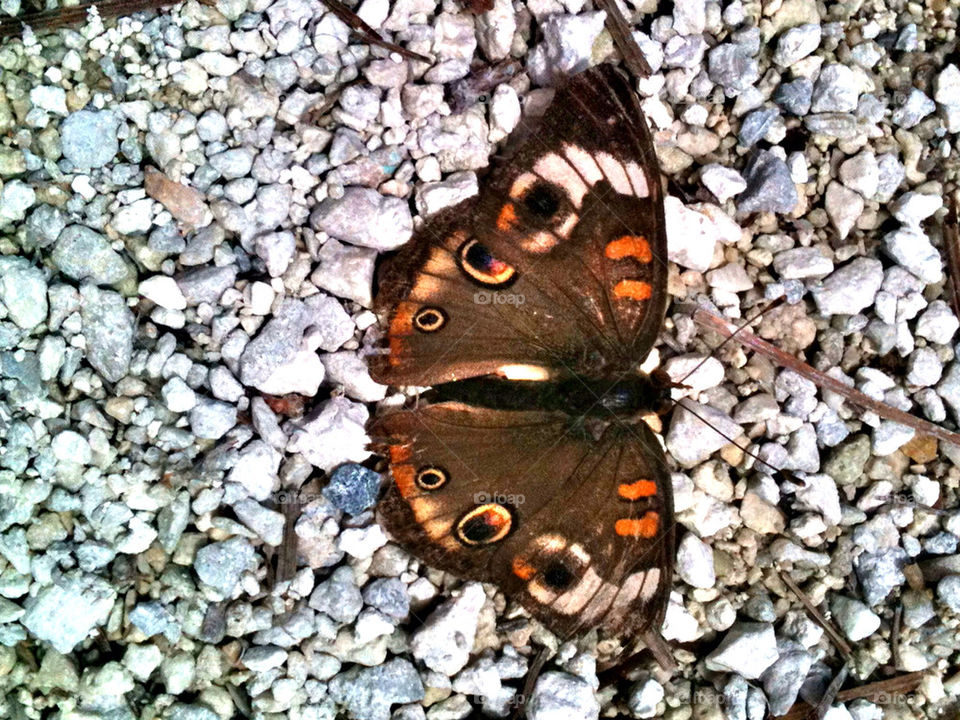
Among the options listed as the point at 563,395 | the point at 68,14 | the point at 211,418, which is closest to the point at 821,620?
the point at 563,395

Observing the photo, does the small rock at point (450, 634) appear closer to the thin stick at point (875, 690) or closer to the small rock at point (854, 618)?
the thin stick at point (875, 690)

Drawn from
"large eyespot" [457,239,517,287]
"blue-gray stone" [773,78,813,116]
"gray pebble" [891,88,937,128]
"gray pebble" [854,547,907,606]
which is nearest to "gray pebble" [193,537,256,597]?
"large eyespot" [457,239,517,287]

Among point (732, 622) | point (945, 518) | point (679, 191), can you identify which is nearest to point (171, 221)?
point (679, 191)

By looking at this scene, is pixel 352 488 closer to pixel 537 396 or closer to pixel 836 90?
pixel 537 396

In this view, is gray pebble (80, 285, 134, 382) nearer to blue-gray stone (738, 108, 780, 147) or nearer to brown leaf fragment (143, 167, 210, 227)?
brown leaf fragment (143, 167, 210, 227)

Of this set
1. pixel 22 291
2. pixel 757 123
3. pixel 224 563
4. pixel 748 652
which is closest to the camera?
pixel 22 291

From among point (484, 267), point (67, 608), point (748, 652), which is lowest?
point (748, 652)

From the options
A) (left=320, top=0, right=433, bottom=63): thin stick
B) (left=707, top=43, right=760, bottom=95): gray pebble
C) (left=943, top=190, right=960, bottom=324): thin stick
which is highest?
(left=320, top=0, right=433, bottom=63): thin stick

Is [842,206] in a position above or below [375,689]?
above
